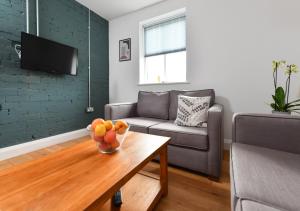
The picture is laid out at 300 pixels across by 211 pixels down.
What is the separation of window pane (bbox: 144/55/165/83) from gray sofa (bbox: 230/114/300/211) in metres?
1.87

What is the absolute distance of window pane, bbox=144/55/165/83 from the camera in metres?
2.83

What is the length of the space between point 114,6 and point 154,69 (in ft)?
4.40

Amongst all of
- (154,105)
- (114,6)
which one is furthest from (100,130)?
Answer: (114,6)

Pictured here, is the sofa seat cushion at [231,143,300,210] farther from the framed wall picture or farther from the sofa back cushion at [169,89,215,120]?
the framed wall picture

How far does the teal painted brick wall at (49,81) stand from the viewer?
1.87 m

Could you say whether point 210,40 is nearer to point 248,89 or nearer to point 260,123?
point 248,89

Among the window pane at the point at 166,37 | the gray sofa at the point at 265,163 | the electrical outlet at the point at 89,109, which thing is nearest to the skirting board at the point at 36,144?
the electrical outlet at the point at 89,109

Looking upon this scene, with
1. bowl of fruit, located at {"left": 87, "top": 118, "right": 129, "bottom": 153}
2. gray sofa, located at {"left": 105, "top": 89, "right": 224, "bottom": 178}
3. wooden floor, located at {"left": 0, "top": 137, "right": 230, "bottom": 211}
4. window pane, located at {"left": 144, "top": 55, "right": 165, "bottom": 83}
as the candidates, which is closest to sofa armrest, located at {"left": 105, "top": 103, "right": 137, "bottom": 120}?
gray sofa, located at {"left": 105, "top": 89, "right": 224, "bottom": 178}

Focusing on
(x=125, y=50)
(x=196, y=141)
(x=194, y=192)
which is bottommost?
(x=194, y=192)

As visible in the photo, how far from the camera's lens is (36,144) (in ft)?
7.06

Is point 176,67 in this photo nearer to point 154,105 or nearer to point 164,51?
point 164,51

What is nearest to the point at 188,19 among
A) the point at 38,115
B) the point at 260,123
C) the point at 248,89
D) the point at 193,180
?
the point at 248,89

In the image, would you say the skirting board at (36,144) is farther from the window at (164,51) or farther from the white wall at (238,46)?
the white wall at (238,46)

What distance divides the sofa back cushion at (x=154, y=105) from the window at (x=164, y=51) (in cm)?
53
